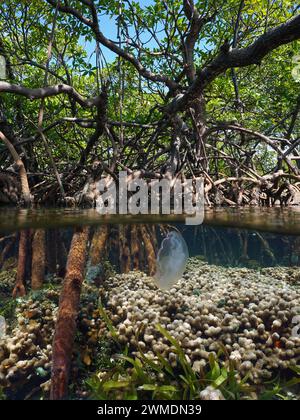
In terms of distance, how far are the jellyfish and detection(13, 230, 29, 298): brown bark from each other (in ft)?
2.85

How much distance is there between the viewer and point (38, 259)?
7.84 ft

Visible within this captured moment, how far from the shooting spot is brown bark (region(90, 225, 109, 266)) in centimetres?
238

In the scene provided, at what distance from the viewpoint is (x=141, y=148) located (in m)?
5.24

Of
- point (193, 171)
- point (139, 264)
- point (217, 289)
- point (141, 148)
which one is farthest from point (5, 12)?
point (217, 289)

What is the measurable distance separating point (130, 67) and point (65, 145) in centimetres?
197

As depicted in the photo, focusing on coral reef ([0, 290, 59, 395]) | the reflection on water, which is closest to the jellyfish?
the reflection on water

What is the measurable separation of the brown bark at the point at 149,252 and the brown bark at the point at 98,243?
357mm

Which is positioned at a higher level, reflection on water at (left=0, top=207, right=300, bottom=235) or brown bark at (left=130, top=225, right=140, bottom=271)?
reflection on water at (left=0, top=207, right=300, bottom=235)

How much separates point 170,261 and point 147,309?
1.57 ft

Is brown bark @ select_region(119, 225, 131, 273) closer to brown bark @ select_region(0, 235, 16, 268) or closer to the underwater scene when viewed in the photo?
the underwater scene

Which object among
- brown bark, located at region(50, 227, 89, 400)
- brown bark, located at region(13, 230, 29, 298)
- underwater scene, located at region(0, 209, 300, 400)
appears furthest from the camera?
brown bark, located at region(13, 230, 29, 298)

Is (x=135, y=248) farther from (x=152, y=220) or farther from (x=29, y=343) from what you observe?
(x=29, y=343)

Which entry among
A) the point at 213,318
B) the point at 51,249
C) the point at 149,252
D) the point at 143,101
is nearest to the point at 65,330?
the point at 213,318

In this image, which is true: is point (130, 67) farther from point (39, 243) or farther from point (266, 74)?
point (39, 243)
